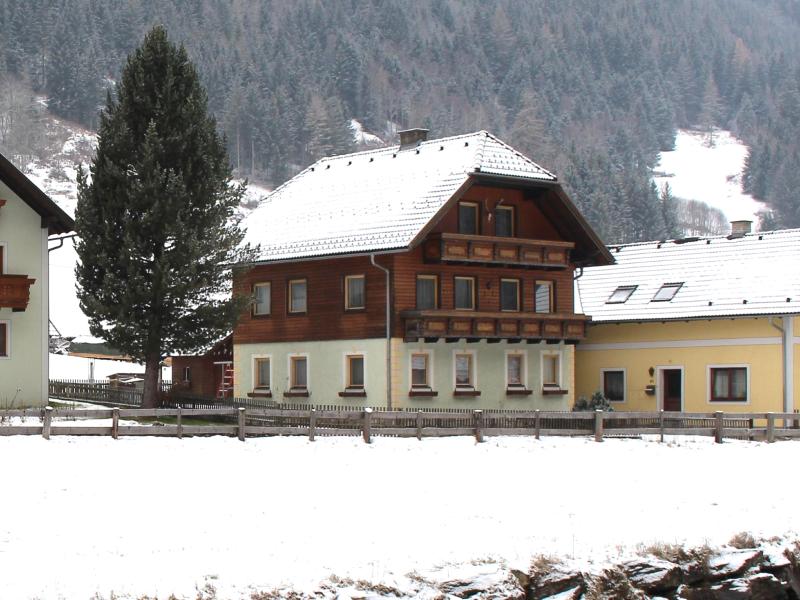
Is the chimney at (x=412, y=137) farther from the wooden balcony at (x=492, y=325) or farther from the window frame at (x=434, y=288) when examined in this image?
the wooden balcony at (x=492, y=325)

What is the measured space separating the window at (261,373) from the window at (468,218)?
28.3 feet

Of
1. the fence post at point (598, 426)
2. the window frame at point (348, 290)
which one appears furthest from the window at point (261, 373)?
the fence post at point (598, 426)

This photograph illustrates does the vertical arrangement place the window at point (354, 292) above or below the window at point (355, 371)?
above

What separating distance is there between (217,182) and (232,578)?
26589 mm

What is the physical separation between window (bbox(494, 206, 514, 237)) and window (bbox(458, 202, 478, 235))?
3.16 ft

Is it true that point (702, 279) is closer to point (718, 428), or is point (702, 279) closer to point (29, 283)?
point (718, 428)

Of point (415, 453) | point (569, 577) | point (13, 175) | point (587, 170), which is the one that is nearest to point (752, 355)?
point (415, 453)

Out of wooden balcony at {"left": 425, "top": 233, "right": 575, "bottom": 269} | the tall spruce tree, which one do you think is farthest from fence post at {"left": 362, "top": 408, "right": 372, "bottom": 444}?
wooden balcony at {"left": 425, "top": 233, "right": 575, "bottom": 269}

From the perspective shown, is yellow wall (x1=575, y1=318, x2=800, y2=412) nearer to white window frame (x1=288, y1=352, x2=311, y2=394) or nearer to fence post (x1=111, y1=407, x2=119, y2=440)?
white window frame (x1=288, y1=352, x2=311, y2=394)

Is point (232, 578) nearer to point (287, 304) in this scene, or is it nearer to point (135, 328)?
point (135, 328)

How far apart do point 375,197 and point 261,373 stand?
25.3ft

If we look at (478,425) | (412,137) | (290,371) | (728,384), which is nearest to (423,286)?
(290,371)

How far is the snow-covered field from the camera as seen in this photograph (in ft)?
72.8

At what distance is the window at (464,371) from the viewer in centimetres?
5150
